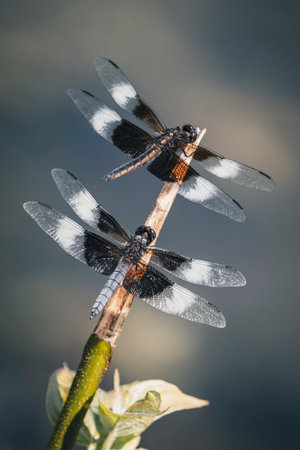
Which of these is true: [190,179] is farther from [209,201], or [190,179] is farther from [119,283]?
[119,283]

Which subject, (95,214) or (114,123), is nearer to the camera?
(95,214)

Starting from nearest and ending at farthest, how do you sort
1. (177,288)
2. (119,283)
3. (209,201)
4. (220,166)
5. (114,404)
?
1. (114,404)
2. (119,283)
3. (177,288)
4. (209,201)
5. (220,166)

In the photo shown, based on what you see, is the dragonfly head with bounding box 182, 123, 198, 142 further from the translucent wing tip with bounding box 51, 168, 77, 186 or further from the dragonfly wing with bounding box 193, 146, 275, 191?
the translucent wing tip with bounding box 51, 168, 77, 186

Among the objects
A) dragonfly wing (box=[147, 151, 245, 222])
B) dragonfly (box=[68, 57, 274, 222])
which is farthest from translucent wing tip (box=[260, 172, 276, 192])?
dragonfly wing (box=[147, 151, 245, 222])

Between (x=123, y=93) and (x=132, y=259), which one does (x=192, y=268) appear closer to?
(x=132, y=259)

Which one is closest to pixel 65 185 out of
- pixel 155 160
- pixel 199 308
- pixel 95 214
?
pixel 95 214
